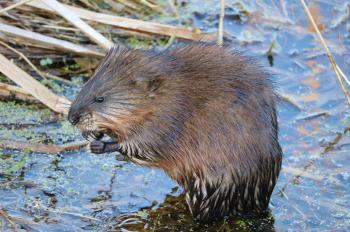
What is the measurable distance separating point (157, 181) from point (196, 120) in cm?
75

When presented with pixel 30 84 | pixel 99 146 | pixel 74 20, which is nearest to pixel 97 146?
pixel 99 146

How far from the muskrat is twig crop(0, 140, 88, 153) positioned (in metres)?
0.72

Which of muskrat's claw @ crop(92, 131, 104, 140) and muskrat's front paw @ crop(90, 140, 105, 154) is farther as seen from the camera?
muskrat's claw @ crop(92, 131, 104, 140)

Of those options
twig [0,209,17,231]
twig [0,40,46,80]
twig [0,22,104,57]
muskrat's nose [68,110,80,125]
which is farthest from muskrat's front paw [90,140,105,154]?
twig [0,22,104,57]

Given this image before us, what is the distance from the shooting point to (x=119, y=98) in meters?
4.65

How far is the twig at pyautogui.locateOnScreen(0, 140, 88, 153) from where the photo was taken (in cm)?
537

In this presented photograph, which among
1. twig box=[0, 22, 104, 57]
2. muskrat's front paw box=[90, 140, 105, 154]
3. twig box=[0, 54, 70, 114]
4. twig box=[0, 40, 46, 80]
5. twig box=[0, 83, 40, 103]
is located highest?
twig box=[0, 22, 104, 57]

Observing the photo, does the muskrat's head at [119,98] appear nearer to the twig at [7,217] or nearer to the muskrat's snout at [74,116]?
the muskrat's snout at [74,116]

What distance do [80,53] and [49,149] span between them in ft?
3.63

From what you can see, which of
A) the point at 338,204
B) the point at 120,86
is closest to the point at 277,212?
the point at 338,204

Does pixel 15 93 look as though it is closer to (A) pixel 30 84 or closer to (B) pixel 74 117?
(A) pixel 30 84

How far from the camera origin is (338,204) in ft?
16.7

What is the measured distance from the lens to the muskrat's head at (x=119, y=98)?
4.62m

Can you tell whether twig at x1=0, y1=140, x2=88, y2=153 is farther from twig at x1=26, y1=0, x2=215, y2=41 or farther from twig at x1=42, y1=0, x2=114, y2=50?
twig at x1=26, y1=0, x2=215, y2=41
